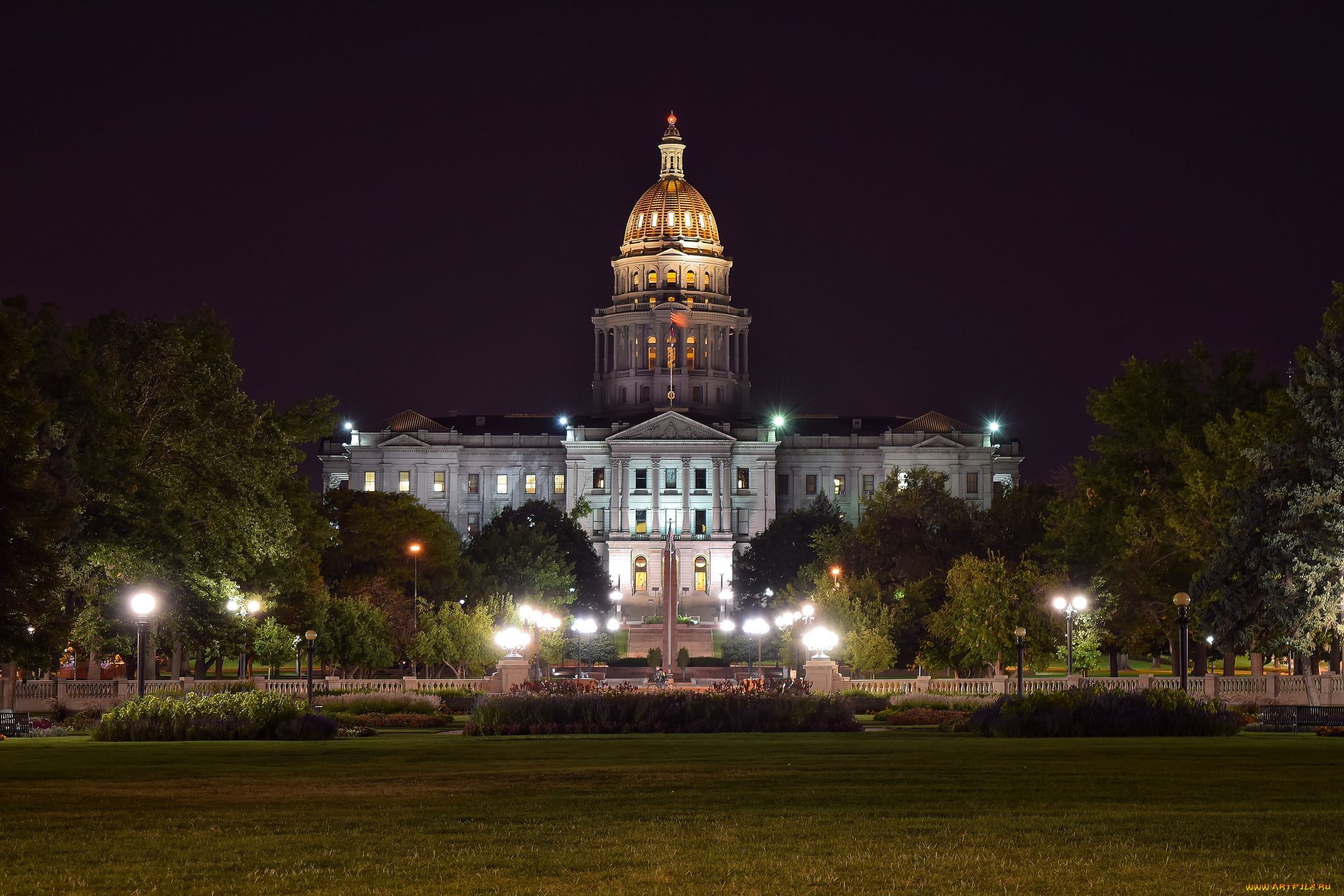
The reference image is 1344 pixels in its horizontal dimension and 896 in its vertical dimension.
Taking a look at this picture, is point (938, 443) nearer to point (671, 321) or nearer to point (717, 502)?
point (717, 502)

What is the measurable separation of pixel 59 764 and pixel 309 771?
152 inches

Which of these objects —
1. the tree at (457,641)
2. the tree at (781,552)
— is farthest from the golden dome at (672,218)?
the tree at (457,641)

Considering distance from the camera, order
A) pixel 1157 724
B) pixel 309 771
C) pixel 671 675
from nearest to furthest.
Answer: pixel 309 771 < pixel 1157 724 < pixel 671 675

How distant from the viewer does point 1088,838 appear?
47.8 feet

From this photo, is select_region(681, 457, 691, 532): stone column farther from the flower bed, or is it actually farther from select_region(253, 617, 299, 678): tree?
the flower bed

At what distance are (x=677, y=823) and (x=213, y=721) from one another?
16229 millimetres

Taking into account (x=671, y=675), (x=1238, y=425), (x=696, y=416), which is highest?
(x=696, y=416)

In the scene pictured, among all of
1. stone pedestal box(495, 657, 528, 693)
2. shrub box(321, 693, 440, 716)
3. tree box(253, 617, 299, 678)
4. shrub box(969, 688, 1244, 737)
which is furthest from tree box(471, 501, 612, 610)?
shrub box(969, 688, 1244, 737)

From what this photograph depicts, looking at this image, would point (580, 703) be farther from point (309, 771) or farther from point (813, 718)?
point (309, 771)

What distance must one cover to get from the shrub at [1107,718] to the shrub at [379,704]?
1696cm

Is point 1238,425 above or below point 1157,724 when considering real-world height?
above

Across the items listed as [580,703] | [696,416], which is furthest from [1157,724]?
[696,416]

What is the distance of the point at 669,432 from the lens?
165125 mm

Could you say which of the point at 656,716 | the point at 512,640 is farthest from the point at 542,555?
the point at 656,716
